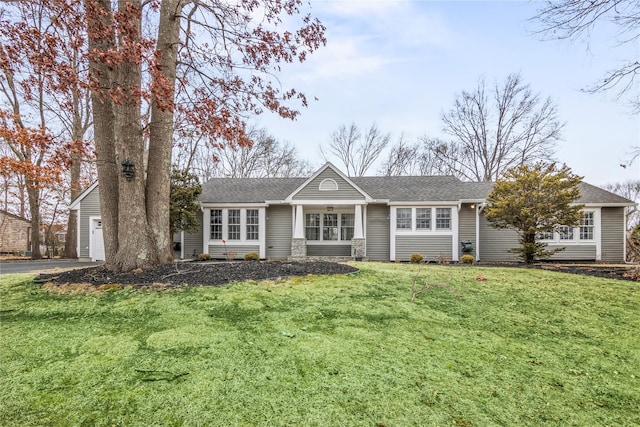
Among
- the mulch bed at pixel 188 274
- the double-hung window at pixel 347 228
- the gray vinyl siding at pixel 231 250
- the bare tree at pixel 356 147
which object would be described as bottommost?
the gray vinyl siding at pixel 231 250

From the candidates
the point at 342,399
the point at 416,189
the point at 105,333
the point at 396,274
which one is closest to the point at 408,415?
the point at 342,399

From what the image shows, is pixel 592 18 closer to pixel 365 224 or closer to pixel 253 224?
pixel 365 224

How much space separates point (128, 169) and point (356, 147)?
25.5 meters

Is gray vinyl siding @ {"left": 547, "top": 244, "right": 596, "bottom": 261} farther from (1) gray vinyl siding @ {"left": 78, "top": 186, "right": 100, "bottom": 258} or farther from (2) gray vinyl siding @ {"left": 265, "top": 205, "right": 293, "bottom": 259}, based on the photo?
(1) gray vinyl siding @ {"left": 78, "top": 186, "right": 100, "bottom": 258}

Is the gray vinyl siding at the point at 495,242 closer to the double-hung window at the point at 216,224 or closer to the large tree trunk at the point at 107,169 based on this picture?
the double-hung window at the point at 216,224

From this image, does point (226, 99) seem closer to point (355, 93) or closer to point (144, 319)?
point (144, 319)

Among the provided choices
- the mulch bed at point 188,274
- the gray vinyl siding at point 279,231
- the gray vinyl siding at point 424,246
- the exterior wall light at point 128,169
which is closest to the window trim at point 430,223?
the gray vinyl siding at point 424,246

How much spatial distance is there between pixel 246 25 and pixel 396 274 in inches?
257

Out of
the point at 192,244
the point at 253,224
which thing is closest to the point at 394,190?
the point at 253,224

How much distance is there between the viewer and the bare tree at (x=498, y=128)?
940 inches

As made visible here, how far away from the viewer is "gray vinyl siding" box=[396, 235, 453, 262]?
13.8 m

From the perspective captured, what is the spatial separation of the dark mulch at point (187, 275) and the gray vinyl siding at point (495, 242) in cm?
1056

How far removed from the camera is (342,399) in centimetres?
209

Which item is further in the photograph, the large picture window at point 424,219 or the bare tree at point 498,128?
the bare tree at point 498,128
